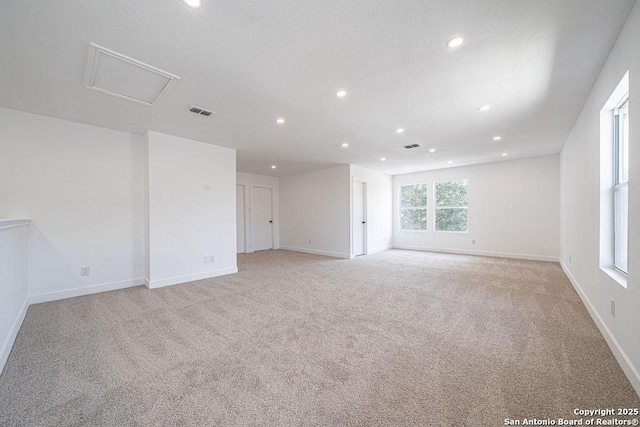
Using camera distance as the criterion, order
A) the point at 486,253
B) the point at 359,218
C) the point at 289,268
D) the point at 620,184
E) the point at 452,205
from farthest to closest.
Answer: the point at 452,205
the point at 359,218
the point at 486,253
the point at 289,268
the point at 620,184

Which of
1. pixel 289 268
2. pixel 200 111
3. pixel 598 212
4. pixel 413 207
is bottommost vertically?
pixel 289 268

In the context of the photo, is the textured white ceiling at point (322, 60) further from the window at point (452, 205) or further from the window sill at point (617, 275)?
the window at point (452, 205)

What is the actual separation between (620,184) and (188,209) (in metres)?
5.42

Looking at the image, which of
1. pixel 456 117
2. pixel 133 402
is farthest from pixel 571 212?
pixel 133 402

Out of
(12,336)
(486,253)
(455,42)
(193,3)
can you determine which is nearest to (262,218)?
(12,336)

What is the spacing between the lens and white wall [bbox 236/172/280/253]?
25.3ft

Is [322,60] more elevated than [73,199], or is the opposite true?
[322,60]

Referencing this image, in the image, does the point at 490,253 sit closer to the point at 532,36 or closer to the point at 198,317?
the point at 532,36

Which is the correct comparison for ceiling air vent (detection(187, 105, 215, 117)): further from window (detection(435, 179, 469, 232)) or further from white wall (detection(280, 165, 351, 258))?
window (detection(435, 179, 469, 232))

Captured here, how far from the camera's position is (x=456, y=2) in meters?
1.59

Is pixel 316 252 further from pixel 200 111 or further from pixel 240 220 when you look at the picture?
pixel 200 111

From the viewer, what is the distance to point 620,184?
7.42 feet

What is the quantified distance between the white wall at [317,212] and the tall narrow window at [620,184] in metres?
4.61

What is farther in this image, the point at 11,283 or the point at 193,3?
the point at 11,283
